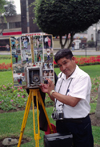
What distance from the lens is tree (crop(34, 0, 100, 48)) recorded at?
11849mm

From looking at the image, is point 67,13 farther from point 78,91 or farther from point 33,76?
point 78,91

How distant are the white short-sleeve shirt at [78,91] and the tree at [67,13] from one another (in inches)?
388

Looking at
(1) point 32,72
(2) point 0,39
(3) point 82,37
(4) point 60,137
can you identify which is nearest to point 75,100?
(4) point 60,137

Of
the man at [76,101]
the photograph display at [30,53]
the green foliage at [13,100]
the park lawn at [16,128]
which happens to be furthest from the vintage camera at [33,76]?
the green foliage at [13,100]

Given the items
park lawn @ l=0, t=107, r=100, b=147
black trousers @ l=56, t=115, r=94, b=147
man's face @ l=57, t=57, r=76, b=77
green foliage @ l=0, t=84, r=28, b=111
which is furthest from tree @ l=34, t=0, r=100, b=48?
black trousers @ l=56, t=115, r=94, b=147

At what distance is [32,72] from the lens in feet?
9.47

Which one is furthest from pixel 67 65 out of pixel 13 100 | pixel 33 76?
pixel 13 100

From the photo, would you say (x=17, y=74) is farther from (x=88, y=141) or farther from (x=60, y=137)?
(x=88, y=141)

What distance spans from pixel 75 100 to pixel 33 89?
2.81 feet

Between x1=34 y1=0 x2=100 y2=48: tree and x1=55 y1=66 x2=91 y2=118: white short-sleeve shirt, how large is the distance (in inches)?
388

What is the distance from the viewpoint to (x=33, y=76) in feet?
9.43

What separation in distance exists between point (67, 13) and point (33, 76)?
951 centimetres

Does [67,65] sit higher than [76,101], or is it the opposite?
[67,65]

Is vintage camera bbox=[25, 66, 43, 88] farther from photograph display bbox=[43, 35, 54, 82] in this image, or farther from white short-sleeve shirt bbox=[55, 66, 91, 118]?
Answer: white short-sleeve shirt bbox=[55, 66, 91, 118]
